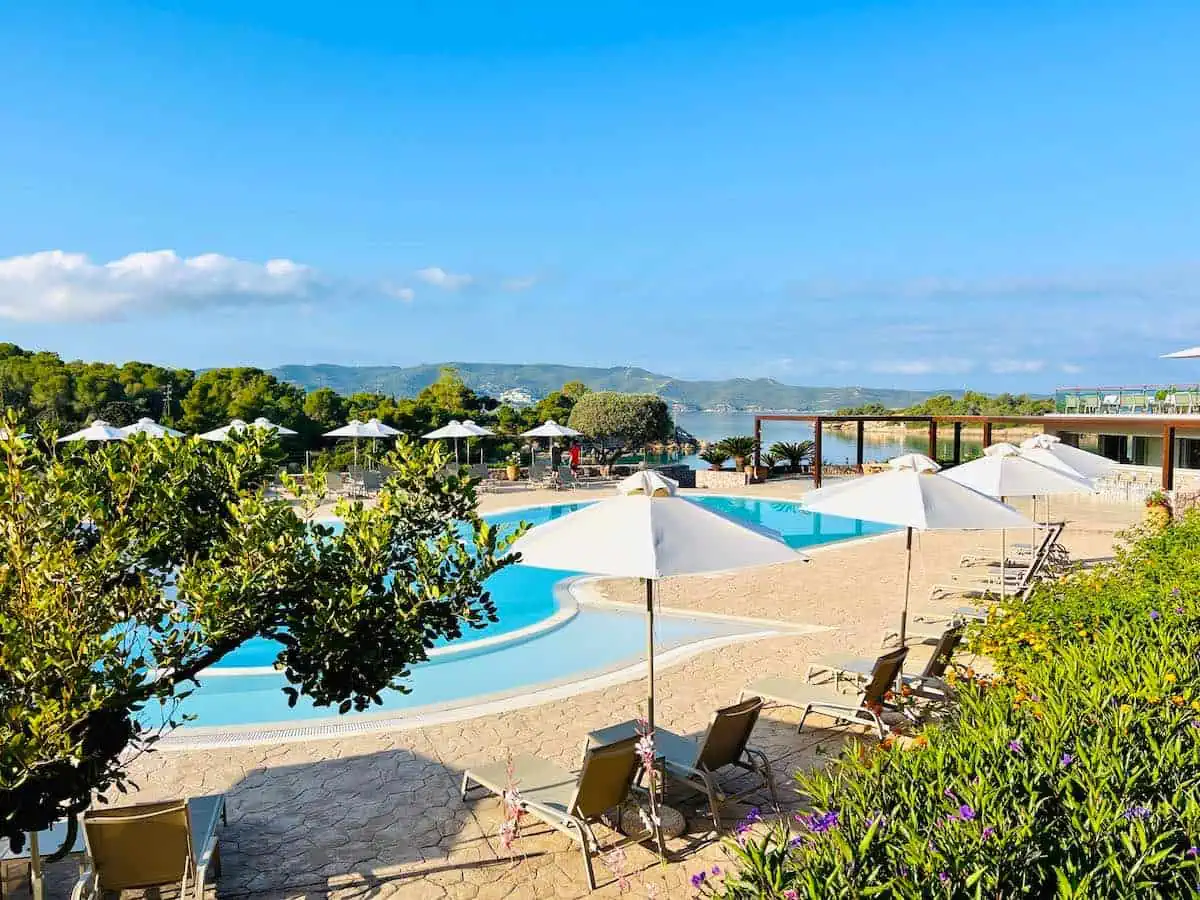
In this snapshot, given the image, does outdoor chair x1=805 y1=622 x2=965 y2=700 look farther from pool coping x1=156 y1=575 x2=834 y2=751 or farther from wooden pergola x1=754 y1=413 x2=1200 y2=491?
wooden pergola x1=754 y1=413 x2=1200 y2=491

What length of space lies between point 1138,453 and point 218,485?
3618 cm

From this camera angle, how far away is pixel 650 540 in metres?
4.77

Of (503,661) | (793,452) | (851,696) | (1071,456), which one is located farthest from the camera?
(793,452)

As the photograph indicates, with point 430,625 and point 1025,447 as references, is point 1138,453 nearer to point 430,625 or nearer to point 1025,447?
point 1025,447

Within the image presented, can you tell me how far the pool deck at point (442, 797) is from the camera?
4406 mm

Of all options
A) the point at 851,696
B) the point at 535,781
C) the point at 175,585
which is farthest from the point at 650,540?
the point at 851,696

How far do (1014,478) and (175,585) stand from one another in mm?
9204

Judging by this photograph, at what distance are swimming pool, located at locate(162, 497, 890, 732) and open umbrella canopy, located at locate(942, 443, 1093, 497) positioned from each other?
2.51 meters

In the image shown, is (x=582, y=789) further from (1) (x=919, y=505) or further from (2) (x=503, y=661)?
(2) (x=503, y=661)

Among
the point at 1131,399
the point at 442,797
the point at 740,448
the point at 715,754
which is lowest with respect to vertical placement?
the point at 442,797

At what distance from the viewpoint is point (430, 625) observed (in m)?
3.77

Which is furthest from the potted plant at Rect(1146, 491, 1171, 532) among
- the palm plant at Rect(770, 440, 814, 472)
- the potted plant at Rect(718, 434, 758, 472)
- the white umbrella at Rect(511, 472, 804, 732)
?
the palm plant at Rect(770, 440, 814, 472)

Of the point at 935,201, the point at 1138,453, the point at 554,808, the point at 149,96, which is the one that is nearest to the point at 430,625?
the point at 554,808

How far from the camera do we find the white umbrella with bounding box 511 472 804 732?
15.4ft
